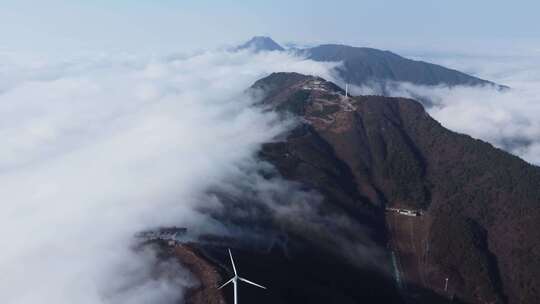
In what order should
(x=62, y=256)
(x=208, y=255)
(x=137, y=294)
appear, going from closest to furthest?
(x=137, y=294), (x=208, y=255), (x=62, y=256)

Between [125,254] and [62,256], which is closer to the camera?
[125,254]

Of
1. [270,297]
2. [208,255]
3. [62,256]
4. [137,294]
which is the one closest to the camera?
[137,294]

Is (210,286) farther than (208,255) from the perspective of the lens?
No

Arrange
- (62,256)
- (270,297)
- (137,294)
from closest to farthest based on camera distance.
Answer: (137,294) < (270,297) < (62,256)

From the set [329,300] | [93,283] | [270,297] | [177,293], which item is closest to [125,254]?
[93,283]

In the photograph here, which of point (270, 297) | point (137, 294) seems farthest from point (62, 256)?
point (270, 297)

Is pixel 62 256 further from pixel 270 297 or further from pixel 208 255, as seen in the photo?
pixel 270 297

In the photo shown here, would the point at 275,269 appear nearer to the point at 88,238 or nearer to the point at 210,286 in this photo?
the point at 210,286

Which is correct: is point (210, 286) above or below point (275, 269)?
above

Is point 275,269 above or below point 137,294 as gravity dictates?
below
